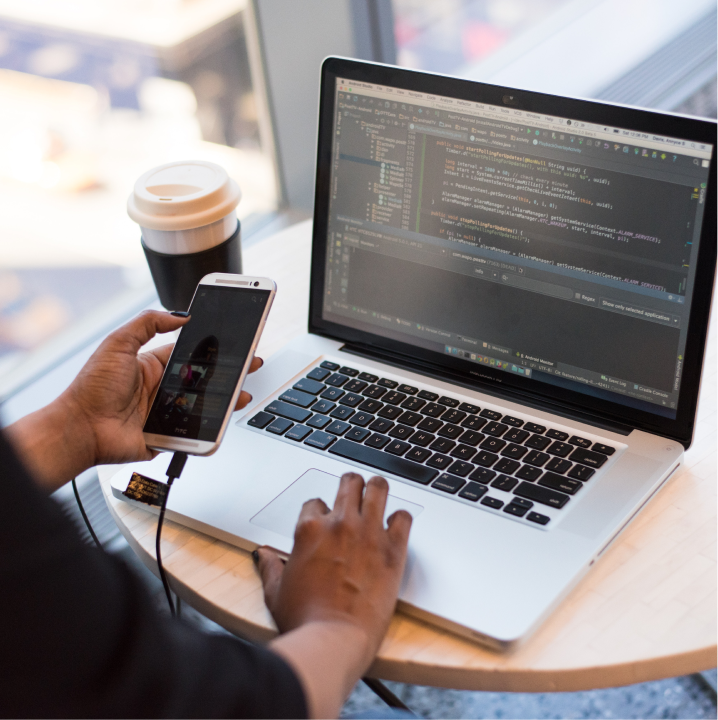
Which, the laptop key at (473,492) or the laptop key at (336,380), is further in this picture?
the laptop key at (336,380)

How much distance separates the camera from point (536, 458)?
782mm

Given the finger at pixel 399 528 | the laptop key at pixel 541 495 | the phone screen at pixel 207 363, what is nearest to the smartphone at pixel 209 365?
the phone screen at pixel 207 363

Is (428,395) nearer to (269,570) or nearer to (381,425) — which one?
(381,425)

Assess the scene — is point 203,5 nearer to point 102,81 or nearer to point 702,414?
point 102,81

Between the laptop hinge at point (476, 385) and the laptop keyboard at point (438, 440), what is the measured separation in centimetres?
4

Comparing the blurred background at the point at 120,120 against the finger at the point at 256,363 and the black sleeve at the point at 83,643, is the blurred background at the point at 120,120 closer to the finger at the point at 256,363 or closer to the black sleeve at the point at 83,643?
the finger at the point at 256,363

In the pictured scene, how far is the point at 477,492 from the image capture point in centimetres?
75

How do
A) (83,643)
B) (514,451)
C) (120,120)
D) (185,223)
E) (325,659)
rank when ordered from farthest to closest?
(120,120) < (185,223) < (514,451) < (325,659) < (83,643)

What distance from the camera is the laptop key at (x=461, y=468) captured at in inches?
30.4

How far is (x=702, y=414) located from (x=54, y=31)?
4.21ft

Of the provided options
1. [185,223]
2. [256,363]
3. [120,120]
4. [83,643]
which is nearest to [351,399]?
[256,363]

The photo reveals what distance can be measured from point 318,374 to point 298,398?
5cm

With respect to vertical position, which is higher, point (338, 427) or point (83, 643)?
point (83, 643)

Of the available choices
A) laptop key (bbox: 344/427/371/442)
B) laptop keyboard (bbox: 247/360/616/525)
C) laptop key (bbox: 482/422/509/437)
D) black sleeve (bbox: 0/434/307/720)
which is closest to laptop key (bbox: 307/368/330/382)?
laptop keyboard (bbox: 247/360/616/525)
